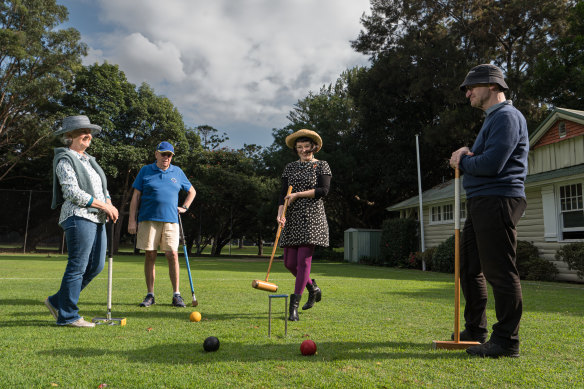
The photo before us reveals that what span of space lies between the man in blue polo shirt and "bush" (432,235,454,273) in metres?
12.1

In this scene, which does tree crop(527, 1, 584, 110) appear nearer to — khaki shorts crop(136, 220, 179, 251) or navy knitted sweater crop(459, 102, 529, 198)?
navy knitted sweater crop(459, 102, 529, 198)

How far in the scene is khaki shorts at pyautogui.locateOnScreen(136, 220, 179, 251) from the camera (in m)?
5.45

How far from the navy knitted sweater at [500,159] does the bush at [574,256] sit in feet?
31.7

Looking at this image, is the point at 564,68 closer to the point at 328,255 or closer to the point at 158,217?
the point at 328,255

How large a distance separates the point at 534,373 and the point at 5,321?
14.6 ft

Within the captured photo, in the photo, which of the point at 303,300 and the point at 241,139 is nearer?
the point at 303,300

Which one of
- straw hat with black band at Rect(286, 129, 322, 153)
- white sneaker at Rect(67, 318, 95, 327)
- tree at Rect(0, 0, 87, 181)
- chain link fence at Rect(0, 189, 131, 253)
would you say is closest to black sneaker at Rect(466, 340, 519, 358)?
straw hat with black band at Rect(286, 129, 322, 153)

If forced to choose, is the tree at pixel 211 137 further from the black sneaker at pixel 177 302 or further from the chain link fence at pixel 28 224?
the black sneaker at pixel 177 302

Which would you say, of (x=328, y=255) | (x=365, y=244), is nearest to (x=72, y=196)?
(x=365, y=244)

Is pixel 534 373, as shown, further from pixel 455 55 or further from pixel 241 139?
pixel 241 139

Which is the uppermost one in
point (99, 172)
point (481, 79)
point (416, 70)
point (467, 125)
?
point (416, 70)

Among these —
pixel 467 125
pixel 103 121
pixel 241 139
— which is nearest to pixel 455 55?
pixel 467 125

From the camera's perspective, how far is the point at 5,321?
166 inches

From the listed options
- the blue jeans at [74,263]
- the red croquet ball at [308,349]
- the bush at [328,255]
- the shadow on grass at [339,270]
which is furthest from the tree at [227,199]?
the red croquet ball at [308,349]
